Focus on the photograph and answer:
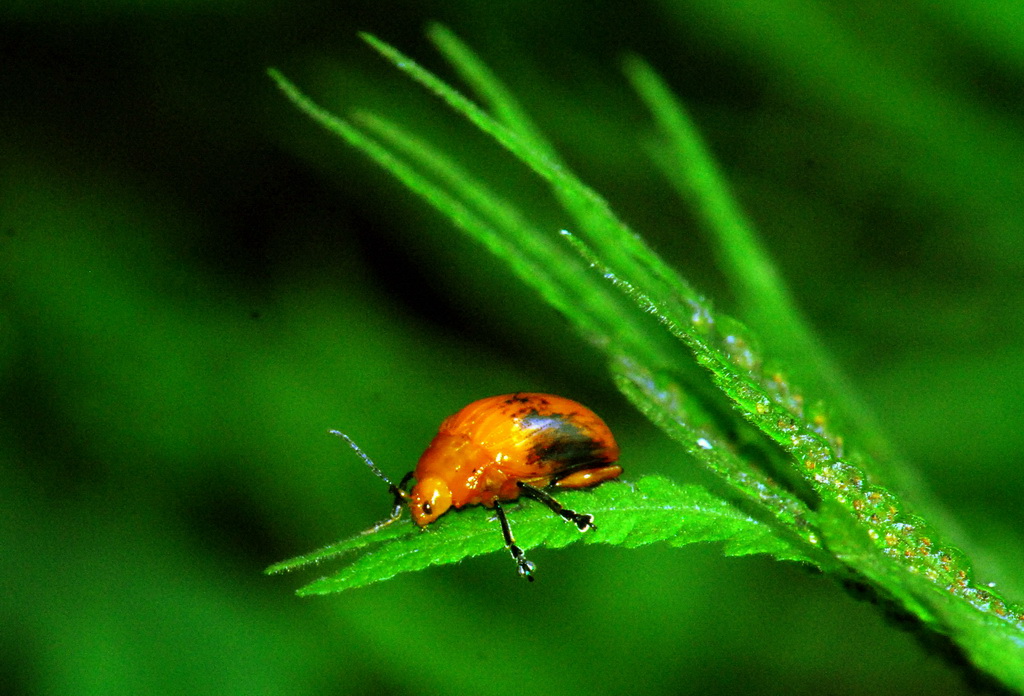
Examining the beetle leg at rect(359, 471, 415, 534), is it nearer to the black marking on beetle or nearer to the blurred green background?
the black marking on beetle

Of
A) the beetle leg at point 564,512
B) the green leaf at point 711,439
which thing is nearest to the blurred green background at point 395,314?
the beetle leg at point 564,512

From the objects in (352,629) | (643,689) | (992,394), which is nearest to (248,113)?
(352,629)

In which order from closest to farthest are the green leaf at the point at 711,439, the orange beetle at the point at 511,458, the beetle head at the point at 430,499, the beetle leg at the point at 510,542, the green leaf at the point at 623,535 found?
1. the green leaf at the point at 711,439
2. the green leaf at the point at 623,535
3. the beetle leg at the point at 510,542
4. the beetle head at the point at 430,499
5. the orange beetle at the point at 511,458

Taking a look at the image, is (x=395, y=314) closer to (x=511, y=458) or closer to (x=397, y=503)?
(x=397, y=503)

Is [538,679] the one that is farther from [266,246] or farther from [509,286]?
[266,246]

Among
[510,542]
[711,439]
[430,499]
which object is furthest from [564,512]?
[430,499]

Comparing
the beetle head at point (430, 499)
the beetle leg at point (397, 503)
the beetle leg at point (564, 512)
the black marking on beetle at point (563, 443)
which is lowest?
the beetle leg at point (397, 503)

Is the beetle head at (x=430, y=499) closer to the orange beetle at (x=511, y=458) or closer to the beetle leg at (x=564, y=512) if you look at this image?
the orange beetle at (x=511, y=458)
